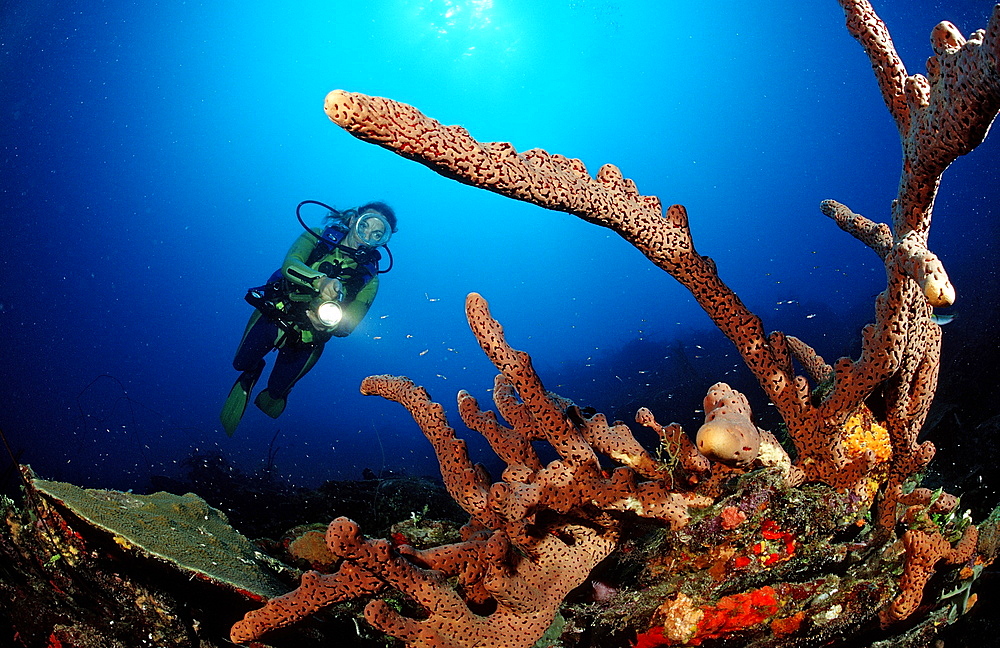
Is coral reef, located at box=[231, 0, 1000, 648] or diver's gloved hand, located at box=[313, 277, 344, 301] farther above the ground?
diver's gloved hand, located at box=[313, 277, 344, 301]

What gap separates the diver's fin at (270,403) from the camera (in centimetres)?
1084

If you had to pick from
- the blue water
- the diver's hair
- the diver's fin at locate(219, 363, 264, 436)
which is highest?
the blue water

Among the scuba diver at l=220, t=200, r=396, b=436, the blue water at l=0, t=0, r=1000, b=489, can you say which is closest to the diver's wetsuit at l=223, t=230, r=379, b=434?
the scuba diver at l=220, t=200, r=396, b=436

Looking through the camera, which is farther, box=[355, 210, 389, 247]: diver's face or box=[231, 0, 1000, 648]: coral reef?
box=[355, 210, 389, 247]: diver's face

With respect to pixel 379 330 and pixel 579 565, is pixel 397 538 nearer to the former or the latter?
pixel 579 565

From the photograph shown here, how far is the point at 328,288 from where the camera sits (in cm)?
831

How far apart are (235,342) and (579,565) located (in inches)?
4218

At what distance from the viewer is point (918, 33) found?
44.0m

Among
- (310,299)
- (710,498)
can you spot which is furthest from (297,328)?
(710,498)

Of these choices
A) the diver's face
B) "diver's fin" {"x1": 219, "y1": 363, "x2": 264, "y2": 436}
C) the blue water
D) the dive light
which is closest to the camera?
the dive light

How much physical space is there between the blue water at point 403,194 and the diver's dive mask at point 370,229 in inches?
367

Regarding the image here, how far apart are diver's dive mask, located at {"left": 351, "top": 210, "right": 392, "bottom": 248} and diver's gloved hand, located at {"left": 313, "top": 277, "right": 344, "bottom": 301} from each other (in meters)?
1.68

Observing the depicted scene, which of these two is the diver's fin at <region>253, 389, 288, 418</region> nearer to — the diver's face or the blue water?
the diver's face

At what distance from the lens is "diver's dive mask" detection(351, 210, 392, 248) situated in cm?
987
